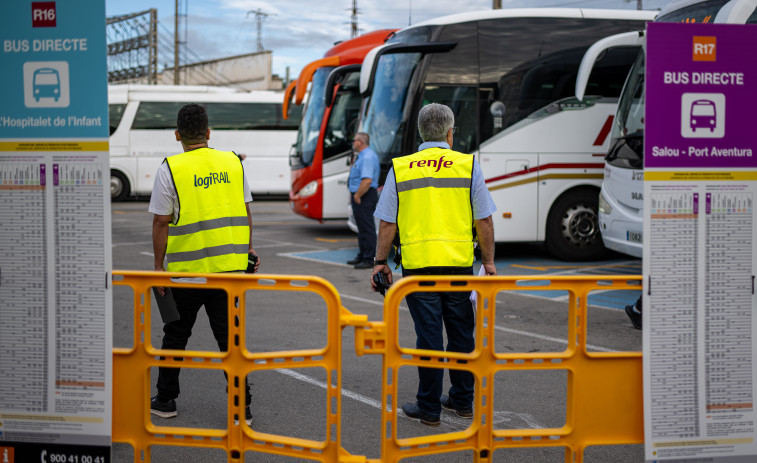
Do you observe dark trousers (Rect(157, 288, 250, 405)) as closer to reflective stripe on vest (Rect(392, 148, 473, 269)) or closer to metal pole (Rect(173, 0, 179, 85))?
reflective stripe on vest (Rect(392, 148, 473, 269))

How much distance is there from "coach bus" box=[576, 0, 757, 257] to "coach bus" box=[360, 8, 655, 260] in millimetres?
1523

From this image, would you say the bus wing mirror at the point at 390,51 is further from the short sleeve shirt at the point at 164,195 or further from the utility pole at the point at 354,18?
the utility pole at the point at 354,18

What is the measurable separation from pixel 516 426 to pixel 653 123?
2.29 m

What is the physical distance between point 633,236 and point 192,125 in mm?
6047

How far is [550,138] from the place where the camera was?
11.4 m

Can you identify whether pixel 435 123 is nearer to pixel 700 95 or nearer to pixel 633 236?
pixel 700 95

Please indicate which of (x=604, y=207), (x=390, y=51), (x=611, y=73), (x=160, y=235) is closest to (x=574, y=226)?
(x=604, y=207)

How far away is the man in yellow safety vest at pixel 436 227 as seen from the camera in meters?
4.73

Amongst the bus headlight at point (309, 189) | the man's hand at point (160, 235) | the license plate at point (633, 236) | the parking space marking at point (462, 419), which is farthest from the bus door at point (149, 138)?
the man's hand at point (160, 235)

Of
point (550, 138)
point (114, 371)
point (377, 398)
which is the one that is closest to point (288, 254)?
point (550, 138)

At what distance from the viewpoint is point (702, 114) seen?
11.4ft

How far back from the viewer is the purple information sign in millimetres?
3428

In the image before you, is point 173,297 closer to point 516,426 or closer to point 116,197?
point 516,426

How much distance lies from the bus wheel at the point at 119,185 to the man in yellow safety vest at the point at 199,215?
2106 cm
